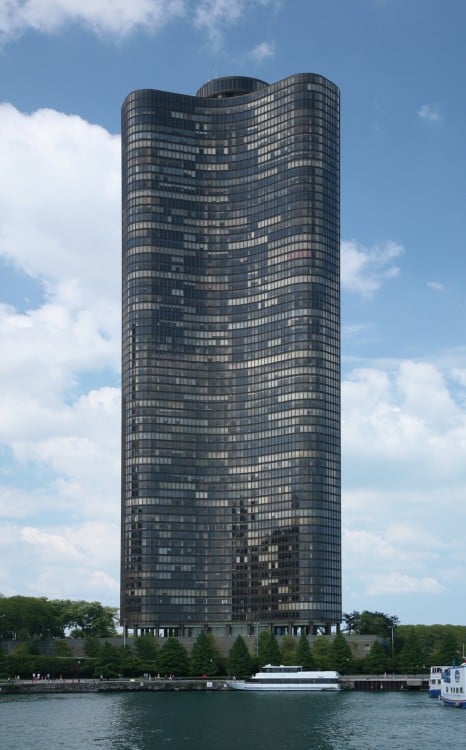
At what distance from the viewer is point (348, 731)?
599 ft

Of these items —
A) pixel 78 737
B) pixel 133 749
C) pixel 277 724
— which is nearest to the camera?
pixel 133 749

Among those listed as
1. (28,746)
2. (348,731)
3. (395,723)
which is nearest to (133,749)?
(28,746)

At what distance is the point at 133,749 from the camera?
160m

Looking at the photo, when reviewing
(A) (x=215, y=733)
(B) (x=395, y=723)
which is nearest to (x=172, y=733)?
(A) (x=215, y=733)

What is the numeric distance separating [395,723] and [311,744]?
3769 cm

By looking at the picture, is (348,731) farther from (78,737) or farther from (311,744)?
(78,737)

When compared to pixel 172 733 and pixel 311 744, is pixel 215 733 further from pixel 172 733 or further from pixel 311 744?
pixel 311 744

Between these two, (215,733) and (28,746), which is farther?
(215,733)

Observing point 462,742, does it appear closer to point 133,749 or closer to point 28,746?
point 133,749

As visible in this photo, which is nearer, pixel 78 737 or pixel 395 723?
pixel 78 737

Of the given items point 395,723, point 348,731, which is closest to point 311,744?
point 348,731

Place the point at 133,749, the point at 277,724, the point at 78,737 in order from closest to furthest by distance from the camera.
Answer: the point at 133,749
the point at 78,737
the point at 277,724

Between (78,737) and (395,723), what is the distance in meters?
57.1

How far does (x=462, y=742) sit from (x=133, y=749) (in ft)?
165
